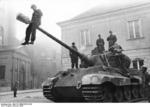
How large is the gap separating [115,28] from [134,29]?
442 mm

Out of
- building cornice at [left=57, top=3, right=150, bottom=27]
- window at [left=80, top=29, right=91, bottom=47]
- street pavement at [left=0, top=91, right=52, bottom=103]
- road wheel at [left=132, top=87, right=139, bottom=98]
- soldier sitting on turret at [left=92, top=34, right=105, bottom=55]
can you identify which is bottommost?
street pavement at [left=0, top=91, right=52, bottom=103]

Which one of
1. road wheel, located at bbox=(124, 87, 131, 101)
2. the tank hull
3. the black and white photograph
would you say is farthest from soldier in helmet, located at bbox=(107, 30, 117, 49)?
the tank hull

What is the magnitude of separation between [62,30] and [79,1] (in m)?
0.93

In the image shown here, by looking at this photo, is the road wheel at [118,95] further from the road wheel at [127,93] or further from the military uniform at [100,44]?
the military uniform at [100,44]

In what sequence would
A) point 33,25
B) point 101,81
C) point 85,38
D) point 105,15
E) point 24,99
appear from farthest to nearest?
point 24,99, point 105,15, point 85,38, point 33,25, point 101,81

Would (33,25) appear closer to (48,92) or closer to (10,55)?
(48,92)

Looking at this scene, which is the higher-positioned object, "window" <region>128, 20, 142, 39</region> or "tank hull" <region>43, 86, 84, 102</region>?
"window" <region>128, 20, 142, 39</region>

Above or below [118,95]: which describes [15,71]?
above

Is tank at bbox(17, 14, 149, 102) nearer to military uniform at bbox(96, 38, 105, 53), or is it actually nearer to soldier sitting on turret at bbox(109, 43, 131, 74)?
soldier sitting on turret at bbox(109, 43, 131, 74)

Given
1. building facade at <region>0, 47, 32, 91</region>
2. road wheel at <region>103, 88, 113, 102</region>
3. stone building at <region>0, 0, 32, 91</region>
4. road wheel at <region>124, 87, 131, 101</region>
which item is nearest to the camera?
road wheel at <region>103, 88, 113, 102</region>

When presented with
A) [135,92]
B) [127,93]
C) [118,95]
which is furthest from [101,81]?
[135,92]

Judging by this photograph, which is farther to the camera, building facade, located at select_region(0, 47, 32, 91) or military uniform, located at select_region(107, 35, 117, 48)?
building facade, located at select_region(0, 47, 32, 91)

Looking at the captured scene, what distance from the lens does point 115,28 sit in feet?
15.9

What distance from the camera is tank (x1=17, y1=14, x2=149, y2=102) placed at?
3814 mm
